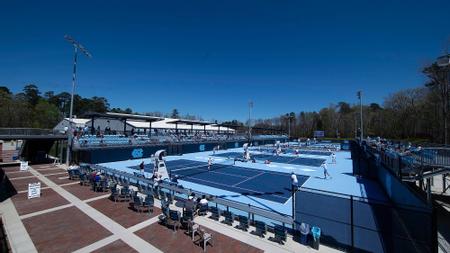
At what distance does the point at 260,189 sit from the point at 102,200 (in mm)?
12333

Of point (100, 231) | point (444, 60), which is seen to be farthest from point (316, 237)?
point (444, 60)

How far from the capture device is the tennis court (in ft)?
63.5

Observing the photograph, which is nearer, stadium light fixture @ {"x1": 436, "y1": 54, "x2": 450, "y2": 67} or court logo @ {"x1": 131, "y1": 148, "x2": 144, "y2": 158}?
stadium light fixture @ {"x1": 436, "y1": 54, "x2": 450, "y2": 67}

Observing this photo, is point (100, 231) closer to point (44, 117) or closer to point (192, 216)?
point (192, 216)

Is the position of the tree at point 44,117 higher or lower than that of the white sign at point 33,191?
higher

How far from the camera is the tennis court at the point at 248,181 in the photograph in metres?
19.4

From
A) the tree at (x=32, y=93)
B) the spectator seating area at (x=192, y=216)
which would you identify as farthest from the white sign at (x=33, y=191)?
the tree at (x=32, y=93)

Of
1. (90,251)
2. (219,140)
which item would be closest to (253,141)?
(219,140)

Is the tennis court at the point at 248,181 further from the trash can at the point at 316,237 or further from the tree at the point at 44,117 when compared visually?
the tree at the point at 44,117

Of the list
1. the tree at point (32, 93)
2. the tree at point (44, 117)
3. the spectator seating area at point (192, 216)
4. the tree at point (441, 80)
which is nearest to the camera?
the spectator seating area at point (192, 216)

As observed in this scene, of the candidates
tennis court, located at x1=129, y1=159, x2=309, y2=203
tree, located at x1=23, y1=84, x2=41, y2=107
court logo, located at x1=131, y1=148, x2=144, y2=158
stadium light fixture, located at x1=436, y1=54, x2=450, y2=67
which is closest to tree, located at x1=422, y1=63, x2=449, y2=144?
tennis court, located at x1=129, y1=159, x2=309, y2=203

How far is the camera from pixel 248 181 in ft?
79.2

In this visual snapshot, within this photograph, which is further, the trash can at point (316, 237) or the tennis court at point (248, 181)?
the tennis court at point (248, 181)

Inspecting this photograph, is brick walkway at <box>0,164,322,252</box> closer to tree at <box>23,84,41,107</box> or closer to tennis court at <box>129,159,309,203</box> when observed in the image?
tennis court at <box>129,159,309,203</box>
